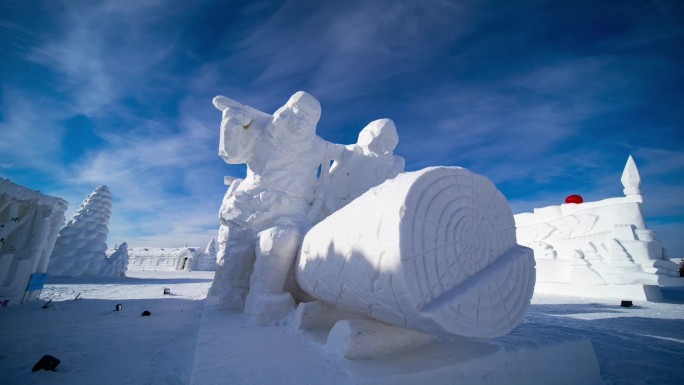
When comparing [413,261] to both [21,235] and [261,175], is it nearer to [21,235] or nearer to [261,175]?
[261,175]

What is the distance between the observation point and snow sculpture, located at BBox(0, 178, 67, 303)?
552 cm

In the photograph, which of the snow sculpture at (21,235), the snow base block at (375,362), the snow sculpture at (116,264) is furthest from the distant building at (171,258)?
the snow base block at (375,362)

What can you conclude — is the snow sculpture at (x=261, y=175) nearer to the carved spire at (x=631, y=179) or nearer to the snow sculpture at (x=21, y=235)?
the snow sculpture at (x=21, y=235)

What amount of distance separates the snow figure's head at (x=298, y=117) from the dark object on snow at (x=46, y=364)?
2.86 m

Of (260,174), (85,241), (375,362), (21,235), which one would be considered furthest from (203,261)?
(375,362)

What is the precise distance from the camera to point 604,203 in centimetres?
876

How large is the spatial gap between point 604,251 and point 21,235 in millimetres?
14131

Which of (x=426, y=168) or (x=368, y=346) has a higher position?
(x=426, y=168)

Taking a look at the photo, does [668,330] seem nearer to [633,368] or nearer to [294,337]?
[633,368]

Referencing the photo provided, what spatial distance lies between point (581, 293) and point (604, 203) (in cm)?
282

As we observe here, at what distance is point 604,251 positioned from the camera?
8258 millimetres

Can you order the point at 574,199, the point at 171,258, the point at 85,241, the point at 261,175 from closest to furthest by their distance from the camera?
the point at 261,175, the point at 574,199, the point at 85,241, the point at 171,258

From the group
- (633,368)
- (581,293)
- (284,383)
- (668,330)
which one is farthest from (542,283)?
(284,383)

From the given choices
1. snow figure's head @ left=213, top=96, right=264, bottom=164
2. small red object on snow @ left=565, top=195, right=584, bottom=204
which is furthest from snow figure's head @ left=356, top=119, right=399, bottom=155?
small red object on snow @ left=565, top=195, right=584, bottom=204
